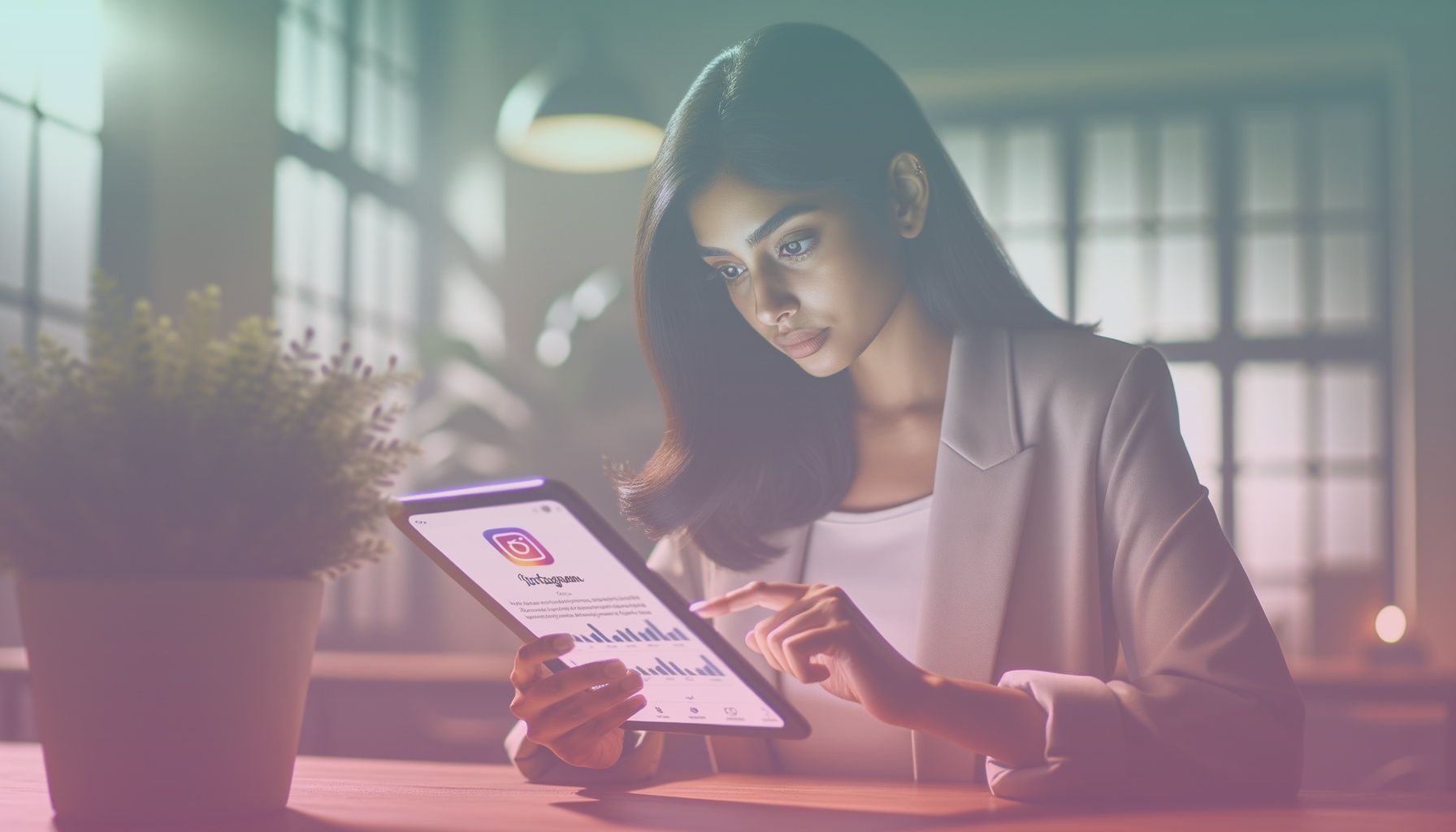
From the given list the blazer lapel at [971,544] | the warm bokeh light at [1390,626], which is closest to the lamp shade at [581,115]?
the blazer lapel at [971,544]

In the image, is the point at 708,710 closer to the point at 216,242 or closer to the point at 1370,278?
the point at 216,242

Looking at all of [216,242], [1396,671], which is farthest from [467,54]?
[1396,671]

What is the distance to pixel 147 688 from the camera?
762mm

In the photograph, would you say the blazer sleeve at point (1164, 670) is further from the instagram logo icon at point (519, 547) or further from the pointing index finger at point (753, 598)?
the instagram logo icon at point (519, 547)

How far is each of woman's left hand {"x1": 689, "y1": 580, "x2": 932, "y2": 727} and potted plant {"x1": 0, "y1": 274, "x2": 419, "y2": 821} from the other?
0.97 ft

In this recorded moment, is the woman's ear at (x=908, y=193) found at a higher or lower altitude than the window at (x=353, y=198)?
lower

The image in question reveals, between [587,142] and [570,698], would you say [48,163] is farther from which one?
[570,698]

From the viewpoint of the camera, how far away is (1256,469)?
20.6 ft

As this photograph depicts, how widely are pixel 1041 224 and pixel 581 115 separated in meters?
3.65

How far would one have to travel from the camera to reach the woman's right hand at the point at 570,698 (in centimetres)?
93

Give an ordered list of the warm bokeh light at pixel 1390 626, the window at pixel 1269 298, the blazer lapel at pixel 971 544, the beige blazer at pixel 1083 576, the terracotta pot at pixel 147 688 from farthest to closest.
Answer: the window at pixel 1269 298 → the warm bokeh light at pixel 1390 626 → the blazer lapel at pixel 971 544 → the beige blazer at pixel 1083 576 → the terracotta pot at pixel 147 688

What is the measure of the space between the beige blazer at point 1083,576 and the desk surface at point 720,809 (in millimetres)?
76

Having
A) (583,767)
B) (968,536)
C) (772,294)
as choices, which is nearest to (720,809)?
(583,767)

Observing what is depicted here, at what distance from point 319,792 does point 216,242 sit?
174 inches
